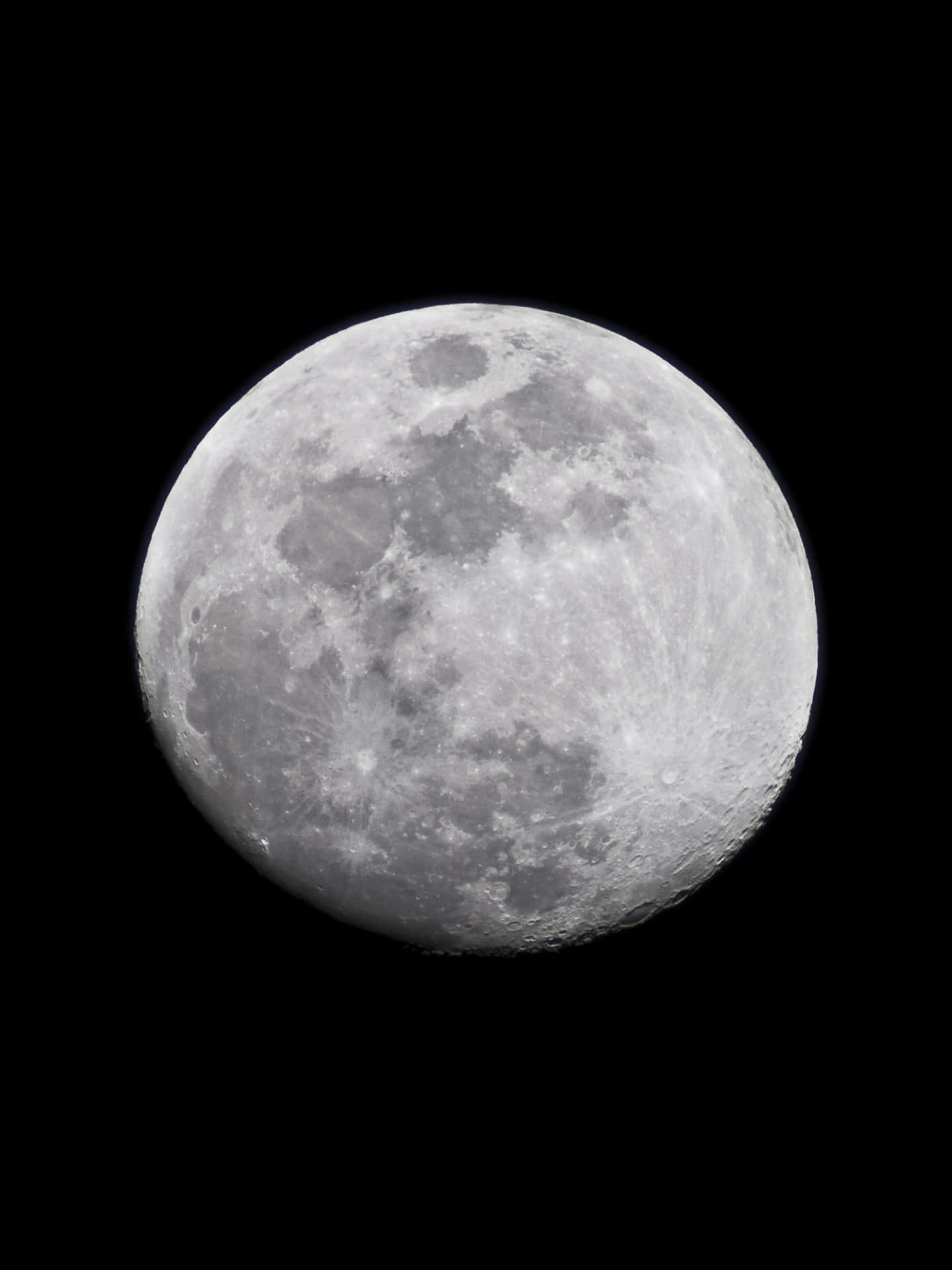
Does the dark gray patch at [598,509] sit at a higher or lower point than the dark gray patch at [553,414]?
lower

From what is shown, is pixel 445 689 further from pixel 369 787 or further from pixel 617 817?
pixel 617 817

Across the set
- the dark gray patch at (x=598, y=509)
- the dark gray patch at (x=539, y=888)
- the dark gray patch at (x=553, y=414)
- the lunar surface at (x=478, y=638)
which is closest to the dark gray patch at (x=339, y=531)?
the lunar surface at (x=478, y=638)

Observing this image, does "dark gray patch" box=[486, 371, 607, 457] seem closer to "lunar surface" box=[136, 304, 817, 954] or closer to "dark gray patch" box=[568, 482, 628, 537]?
"lunar surface" box=[136, 304, 817, 954]

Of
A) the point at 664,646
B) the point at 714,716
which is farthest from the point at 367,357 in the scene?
the point at 714,716

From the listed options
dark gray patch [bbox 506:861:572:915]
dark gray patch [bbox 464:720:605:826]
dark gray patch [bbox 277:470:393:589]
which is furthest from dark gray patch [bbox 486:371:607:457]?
dark gray patch [bbox 506:861:572:915]

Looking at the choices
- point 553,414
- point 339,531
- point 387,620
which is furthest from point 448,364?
point 387,620

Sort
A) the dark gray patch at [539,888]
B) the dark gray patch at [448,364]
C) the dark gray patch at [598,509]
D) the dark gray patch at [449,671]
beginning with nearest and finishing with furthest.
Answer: the dark gray patch at [449,671], the dark gray patch at [598,509], the dark gray patch at [539,888], the dark gray patch at [448,364]

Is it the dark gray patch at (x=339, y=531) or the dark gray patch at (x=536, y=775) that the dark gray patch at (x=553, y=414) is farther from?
the dark gray patch at (x=536, y=775)
